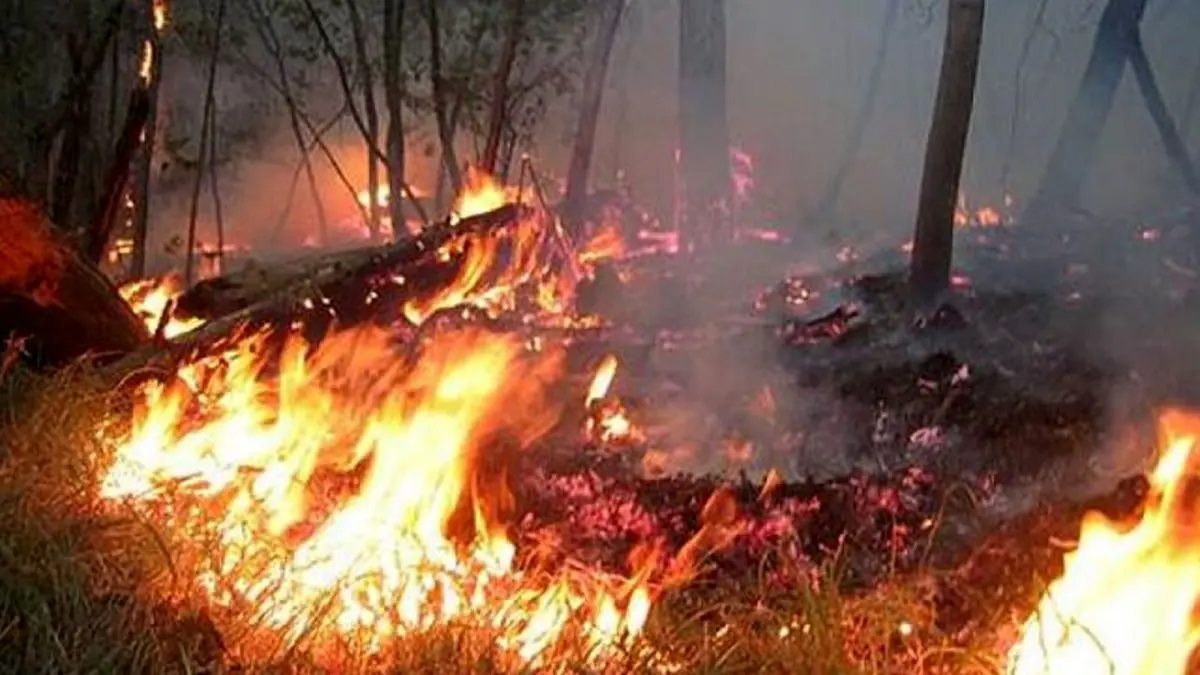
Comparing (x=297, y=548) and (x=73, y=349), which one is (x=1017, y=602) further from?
(x=73, y=349)

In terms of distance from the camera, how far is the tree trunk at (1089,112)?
15242 millimetres

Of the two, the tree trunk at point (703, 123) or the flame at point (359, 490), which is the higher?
the tree trunk at point (703, 123)

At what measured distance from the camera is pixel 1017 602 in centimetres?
534

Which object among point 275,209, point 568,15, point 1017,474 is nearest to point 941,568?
point 1017,474

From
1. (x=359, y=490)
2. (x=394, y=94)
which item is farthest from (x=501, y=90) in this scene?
(x=359, y=490)

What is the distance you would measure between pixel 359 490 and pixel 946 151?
6827 millimetres

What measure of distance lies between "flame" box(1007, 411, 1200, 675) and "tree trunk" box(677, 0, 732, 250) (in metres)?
10.9

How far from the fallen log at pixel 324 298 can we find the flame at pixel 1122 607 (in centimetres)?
456

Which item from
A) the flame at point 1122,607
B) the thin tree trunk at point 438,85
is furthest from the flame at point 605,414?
the thin tree trunk at point 438,85

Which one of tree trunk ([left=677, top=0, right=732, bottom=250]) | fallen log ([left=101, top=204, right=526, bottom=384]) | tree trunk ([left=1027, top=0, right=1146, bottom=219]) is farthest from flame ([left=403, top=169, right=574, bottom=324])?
tree trunk ([left=1027, top=0, right=1146, bottom=219])

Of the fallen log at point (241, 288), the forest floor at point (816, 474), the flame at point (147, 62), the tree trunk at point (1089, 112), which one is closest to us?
the forest floor at point (816, 474)

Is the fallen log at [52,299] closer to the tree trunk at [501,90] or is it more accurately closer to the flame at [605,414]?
the flame at [605,414]

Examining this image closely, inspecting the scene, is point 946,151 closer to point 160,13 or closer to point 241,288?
point 241,288

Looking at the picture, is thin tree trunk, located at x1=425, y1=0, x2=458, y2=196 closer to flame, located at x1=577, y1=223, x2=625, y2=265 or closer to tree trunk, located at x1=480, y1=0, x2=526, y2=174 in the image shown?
tree trunk, located at x1=480, y1=0, x2=526, y2=174
